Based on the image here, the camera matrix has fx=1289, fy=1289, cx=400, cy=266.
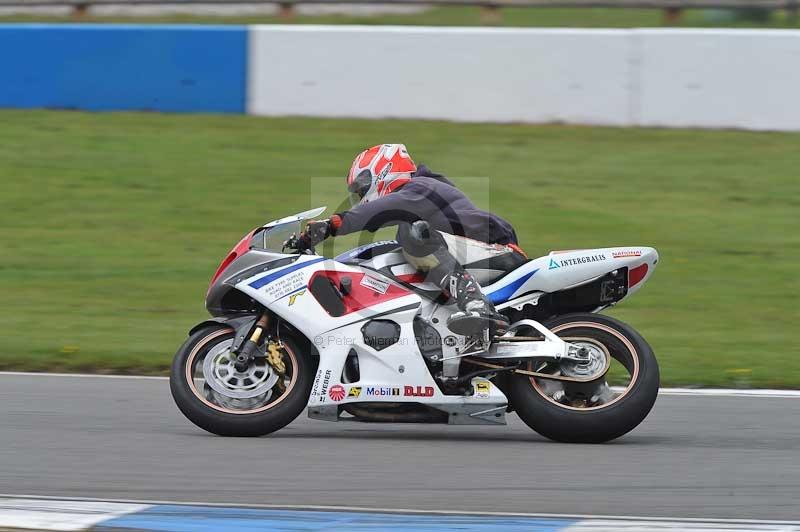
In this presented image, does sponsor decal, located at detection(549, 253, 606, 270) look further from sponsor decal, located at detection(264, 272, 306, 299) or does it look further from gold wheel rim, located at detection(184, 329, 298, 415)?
gold wheel rim, located at detection(184, 329, 298, 415)

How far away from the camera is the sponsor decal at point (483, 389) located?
250 inches

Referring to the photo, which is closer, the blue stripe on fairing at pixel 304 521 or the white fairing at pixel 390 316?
the blue stripe on fairing at pixel 304 521

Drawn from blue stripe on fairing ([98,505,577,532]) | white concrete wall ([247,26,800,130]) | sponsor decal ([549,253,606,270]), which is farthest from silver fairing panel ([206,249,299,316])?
white concrete wall ([247,26,800,130])

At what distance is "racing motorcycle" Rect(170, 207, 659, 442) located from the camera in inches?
249

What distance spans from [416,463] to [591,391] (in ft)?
3.33

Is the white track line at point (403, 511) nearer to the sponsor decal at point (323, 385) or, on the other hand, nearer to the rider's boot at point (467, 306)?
the sponsor decal at point (323, 385)

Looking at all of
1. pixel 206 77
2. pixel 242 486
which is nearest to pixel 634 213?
pixel 206 77

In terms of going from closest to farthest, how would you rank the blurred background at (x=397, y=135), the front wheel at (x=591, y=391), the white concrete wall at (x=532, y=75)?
the front wheel at (x=591, y=391), the blurred background at (x=397, y=135), the white concrete wall at (x=532, y=75)

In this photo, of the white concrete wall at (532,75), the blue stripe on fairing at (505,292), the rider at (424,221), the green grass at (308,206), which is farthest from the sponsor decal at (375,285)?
the white concrete wall at (532,75)

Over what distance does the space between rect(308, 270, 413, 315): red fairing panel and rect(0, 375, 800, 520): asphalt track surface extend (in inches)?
27.6

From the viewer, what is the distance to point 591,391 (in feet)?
21.0

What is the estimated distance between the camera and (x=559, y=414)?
6.32 metres

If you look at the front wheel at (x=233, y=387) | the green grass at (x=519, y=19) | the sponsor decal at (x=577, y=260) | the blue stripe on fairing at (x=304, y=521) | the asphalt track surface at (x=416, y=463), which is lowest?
the blue stripe on fairing at (x=304, y=521)

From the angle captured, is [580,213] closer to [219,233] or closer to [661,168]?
[661,168]
